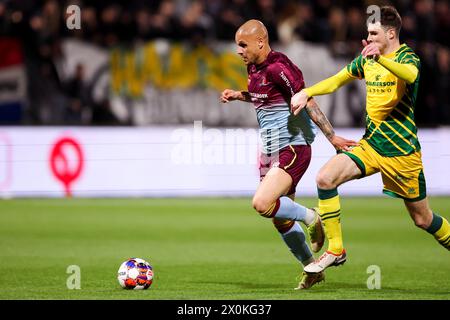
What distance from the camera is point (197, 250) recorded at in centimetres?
1140

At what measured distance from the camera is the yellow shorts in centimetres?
819

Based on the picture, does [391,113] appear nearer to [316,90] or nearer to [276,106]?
[316,90]

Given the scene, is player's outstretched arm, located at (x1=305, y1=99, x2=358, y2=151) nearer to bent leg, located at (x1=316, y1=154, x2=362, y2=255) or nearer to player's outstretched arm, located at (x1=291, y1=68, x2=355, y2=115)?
player's outstretched arm, located at (x1=291, y1=68, x2=355, y2=115)

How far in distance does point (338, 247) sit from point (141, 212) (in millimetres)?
7437

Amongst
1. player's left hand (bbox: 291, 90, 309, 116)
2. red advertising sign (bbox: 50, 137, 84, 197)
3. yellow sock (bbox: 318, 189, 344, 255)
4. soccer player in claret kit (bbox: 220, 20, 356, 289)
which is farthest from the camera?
red advertising sign (bbox: 50, 137, 84, 197)

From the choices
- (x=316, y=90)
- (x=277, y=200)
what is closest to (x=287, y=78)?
(x=316, y=90)

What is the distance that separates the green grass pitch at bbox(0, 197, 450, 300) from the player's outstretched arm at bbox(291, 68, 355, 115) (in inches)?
59.5

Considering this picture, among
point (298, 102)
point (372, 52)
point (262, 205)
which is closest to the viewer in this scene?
point (372, 52)

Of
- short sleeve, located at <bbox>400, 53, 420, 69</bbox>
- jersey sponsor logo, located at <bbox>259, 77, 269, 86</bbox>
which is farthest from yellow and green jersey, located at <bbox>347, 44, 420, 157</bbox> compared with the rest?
jersey sponsor logo, located at <bbox>259, 77, 269, 86</bbox>

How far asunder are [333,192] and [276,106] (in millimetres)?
925

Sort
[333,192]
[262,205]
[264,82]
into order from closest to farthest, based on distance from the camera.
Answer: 1. [262,205]
2. [333,192]
3. [264,82]

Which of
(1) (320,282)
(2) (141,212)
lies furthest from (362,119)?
(1) (320,282)

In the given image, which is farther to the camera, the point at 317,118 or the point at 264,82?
the point at 264,82
